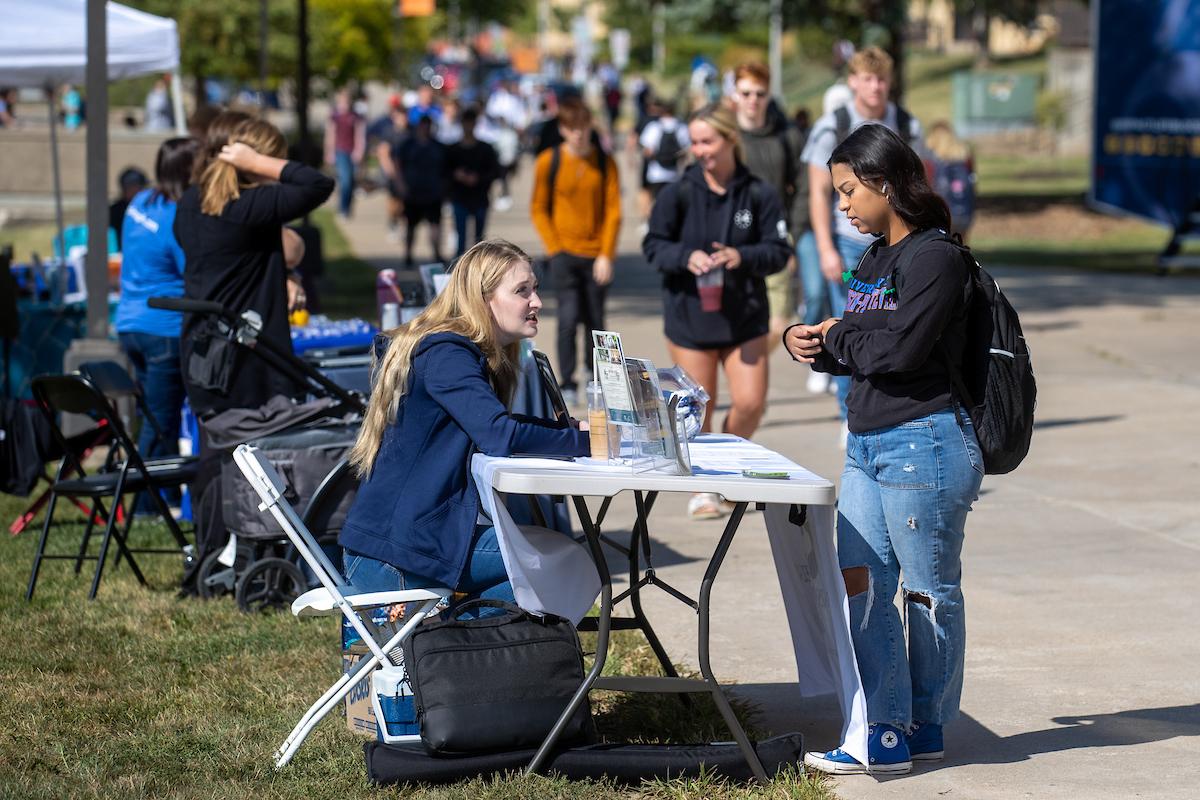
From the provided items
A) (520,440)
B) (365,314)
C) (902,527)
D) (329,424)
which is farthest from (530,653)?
(365,314)

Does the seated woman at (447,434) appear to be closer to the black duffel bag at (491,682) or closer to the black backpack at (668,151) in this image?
the black duffel bag at (491,682)

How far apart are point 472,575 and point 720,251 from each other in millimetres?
3147

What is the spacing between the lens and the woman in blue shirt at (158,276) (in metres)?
7.87

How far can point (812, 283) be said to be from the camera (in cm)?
1033

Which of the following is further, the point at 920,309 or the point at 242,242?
the point at 242,242

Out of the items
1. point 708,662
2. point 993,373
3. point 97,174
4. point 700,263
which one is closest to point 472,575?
point 708,662

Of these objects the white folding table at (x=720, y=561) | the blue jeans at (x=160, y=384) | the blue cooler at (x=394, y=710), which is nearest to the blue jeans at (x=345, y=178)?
the blue jeans at (x=160, y=384)

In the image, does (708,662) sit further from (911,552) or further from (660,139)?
(660,139)

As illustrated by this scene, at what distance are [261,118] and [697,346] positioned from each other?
7.11 feet

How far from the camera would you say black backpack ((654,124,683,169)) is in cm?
948

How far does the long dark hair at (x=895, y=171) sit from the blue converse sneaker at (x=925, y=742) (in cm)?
140

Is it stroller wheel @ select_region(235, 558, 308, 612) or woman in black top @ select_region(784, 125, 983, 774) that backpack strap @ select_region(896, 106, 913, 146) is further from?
woman in black top @ select_region(784, 125, 983, 774)

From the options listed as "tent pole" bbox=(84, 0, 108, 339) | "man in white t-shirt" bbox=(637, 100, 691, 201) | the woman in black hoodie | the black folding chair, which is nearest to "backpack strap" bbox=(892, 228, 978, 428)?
the woman in black hoodie

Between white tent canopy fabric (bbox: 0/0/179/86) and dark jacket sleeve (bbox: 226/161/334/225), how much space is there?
18.9 ft
